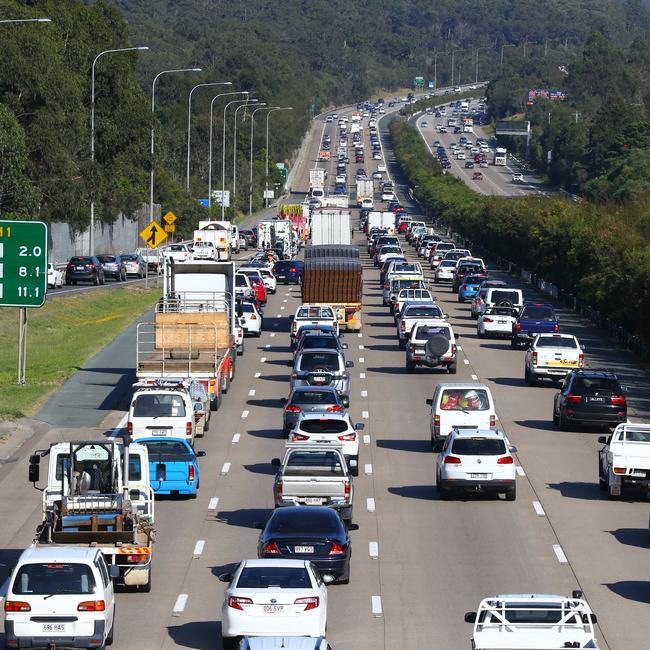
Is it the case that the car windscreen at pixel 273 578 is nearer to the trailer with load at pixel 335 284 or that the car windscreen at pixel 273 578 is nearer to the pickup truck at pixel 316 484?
the pickup truck at pixel 316 484

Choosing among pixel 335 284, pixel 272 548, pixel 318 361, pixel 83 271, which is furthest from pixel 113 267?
pixel 272 548

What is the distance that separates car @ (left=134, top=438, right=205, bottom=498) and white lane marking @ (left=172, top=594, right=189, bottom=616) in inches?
300

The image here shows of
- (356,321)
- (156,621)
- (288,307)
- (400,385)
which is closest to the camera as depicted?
(156,621)

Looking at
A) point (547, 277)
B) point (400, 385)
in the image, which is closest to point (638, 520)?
point (400, 385)

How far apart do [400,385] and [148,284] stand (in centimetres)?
4199

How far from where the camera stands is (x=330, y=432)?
33875mm

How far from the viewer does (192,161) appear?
181 m

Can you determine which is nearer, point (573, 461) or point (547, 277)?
point (573, 461)

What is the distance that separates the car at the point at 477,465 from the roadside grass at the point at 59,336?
15.3 metres

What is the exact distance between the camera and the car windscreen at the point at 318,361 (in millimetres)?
44531

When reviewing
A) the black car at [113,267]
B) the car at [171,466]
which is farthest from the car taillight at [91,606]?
the black car at [113,267]

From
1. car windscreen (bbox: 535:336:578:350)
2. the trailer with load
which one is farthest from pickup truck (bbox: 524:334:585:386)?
the trailer with load

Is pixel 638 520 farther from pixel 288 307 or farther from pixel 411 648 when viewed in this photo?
pixel 288 307

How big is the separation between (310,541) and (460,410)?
14326 millimetres
